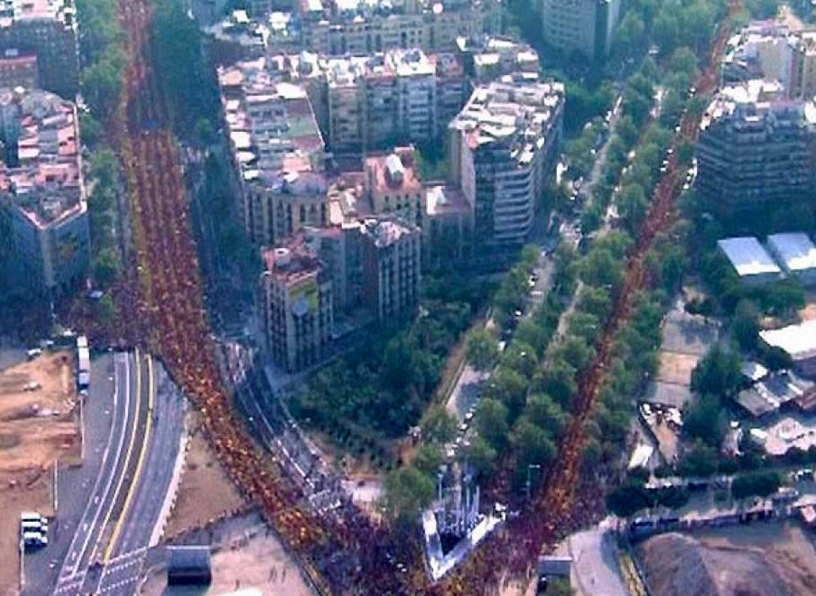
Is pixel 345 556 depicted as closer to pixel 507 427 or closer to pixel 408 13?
pixel 507 427

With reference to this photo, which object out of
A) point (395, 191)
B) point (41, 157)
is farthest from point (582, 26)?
point (41, 157)

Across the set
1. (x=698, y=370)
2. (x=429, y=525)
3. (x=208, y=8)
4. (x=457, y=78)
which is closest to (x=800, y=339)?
(x=698, y=370)

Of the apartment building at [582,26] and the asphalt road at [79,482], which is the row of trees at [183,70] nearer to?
the apartment building at [582,26]

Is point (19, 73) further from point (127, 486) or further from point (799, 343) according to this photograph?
point (799, 343)

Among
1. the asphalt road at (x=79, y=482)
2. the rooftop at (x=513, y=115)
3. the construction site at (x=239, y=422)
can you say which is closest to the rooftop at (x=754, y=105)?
the construction site at (x=239, y=422)

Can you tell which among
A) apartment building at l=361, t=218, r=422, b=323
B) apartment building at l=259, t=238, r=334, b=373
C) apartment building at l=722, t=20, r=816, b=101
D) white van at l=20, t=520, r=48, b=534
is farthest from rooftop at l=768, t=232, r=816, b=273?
white van at l=20, t=520, r=48, b=534

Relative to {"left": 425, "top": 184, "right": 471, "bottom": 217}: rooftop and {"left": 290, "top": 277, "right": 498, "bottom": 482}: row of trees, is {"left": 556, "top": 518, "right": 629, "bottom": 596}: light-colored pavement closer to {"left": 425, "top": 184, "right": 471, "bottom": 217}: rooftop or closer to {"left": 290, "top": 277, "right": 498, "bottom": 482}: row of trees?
{"left": 290, "top": 277, "right": 498, "bottom": 482}: row of trees
